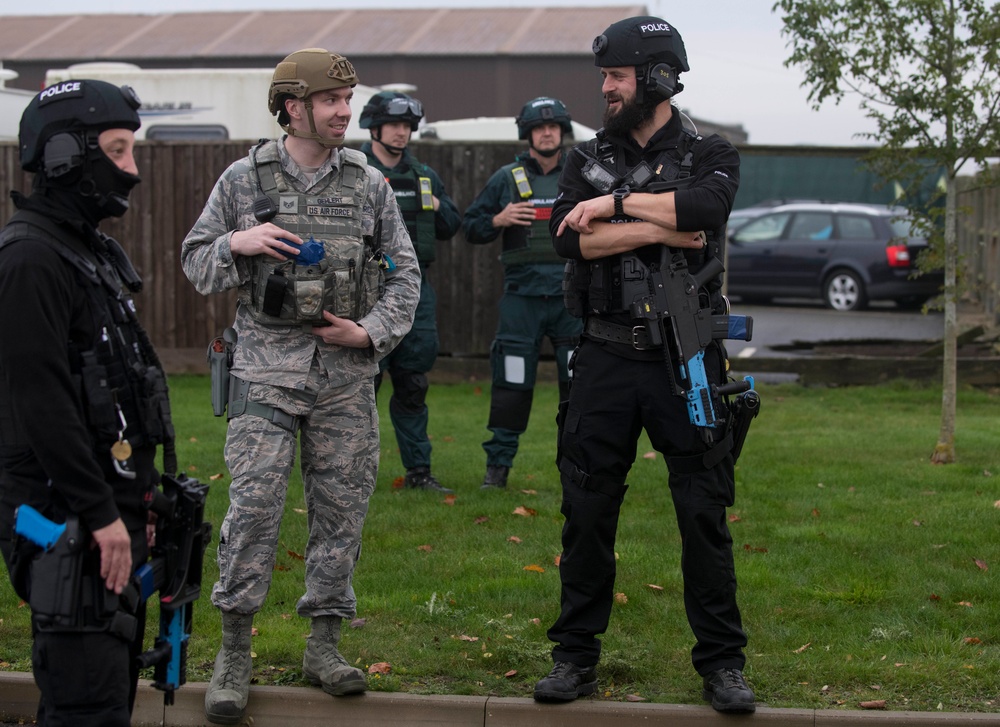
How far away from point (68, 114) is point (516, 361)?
16.4 feet

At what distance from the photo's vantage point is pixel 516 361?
26.6ft

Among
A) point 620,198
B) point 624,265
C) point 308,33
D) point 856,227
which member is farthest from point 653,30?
point 308,33

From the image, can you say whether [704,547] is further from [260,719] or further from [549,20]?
[549,20]

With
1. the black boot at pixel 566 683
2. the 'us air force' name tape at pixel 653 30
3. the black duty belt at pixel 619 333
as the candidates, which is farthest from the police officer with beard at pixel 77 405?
the 'us air force' name tape at pixel 653 30

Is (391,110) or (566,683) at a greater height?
(391,110)

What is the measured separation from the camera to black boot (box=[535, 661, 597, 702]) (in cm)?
462

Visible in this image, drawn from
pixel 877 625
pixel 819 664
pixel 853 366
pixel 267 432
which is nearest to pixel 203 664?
pixel 267 432

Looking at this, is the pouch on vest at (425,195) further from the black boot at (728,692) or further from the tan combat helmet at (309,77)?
the black boot at (728,692)

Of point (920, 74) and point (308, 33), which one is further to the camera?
point (308, 33)

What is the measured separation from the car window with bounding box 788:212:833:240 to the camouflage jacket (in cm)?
1724

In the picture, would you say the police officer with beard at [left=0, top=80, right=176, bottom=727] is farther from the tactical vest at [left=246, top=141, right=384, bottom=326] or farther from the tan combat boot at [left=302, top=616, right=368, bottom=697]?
the tan combat boot at [left=302, top=616, right=368, bottom=697]

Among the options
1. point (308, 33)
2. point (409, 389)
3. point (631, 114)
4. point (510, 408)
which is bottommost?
point (510, 408)

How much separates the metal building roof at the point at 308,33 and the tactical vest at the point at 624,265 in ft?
86.0

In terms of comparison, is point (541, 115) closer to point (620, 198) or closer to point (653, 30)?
point (653, 30)
